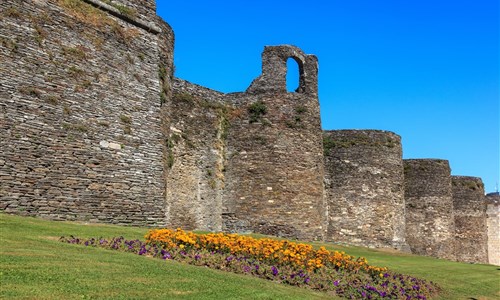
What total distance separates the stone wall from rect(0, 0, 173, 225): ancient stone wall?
17704mm

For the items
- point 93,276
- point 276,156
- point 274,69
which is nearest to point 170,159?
point 276,156

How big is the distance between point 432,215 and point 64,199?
108ft

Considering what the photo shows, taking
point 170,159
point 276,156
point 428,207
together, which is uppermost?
point 276,156

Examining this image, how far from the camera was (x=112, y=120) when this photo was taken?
21266 millimetres

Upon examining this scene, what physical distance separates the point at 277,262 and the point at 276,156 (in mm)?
16555

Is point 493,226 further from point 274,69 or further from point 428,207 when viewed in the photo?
point 274,69

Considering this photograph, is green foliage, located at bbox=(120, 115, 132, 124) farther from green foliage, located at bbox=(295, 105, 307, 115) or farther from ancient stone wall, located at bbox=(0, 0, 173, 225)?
green foliage, located at bbox=(295, 105, 307, 115)

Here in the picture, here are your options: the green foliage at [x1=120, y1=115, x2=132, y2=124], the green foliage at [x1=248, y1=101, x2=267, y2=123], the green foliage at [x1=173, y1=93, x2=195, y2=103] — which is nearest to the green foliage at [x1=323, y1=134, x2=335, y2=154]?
the green foliage at [x1=248, y1=101, x2=267, y2=123]

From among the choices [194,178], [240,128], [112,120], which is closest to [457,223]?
[240,128]

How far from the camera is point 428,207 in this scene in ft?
145

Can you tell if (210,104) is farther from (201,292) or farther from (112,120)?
(201,292)

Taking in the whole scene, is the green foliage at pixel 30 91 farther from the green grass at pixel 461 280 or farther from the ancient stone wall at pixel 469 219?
the ancient stone wall at pixel 469 219

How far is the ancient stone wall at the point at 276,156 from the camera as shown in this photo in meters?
31.3

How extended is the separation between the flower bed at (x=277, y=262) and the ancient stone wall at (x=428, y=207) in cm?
2710
